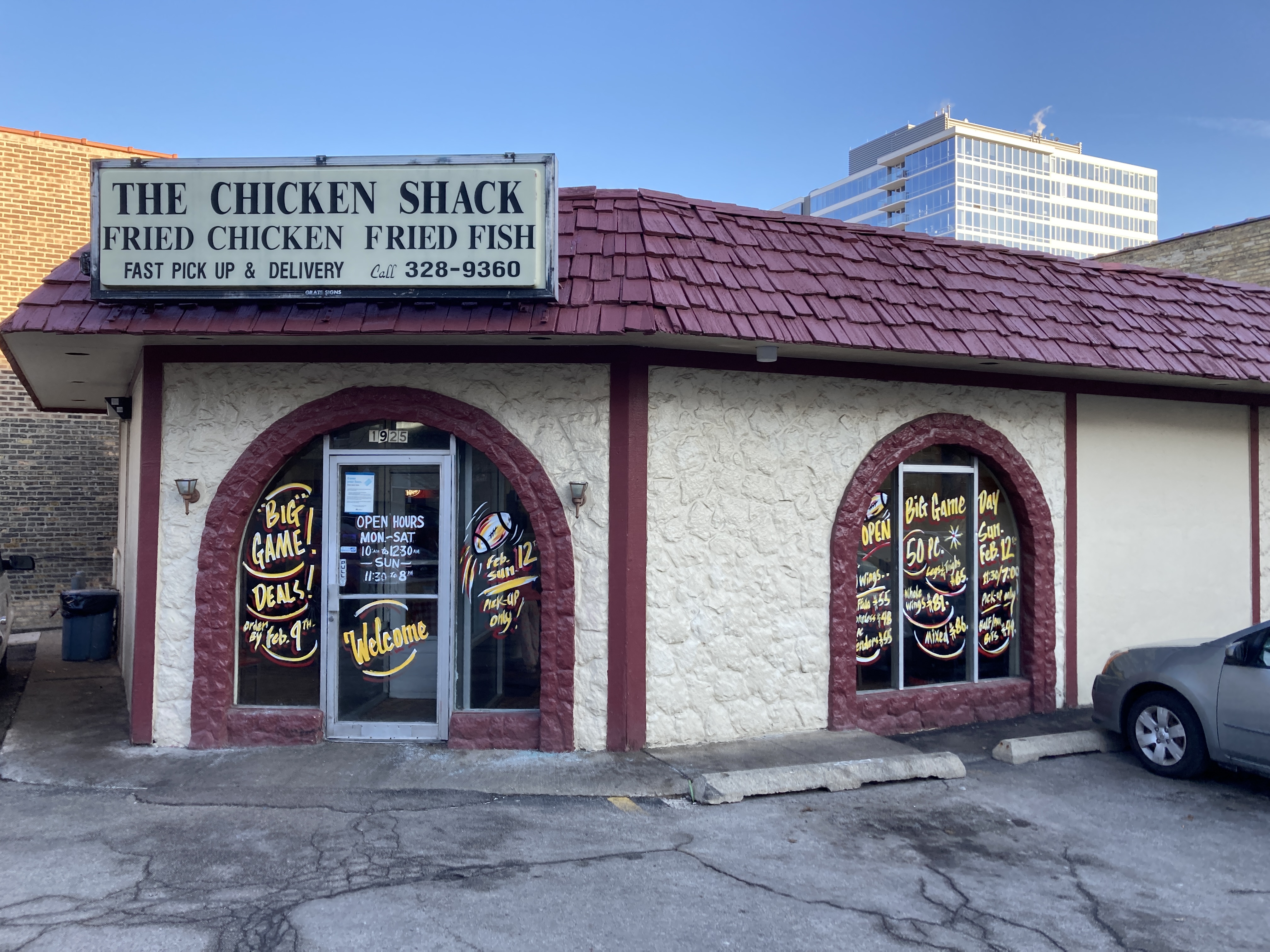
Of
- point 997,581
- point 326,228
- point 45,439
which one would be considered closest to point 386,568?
point 326,228

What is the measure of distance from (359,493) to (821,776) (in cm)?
413

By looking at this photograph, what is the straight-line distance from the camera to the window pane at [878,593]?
27.2 feet

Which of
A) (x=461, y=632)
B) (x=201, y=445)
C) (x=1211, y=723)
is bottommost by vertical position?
(x=1211, y=723)

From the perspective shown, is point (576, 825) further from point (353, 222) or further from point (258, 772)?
point (353, 222)

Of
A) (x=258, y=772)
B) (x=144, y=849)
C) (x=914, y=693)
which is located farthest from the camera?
(x=914, y=693)

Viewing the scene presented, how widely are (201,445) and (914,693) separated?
20.6 feet

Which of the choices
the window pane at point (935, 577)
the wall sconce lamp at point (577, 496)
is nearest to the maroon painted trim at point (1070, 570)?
Result: the window pane at point (935, 577)

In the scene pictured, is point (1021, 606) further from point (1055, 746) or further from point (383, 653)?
point (383, 653)

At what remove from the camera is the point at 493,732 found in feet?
23.8

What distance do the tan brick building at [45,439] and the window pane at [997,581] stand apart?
12340 mm

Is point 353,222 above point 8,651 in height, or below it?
above

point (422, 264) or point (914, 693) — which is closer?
point (422, 264)

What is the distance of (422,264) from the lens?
22.3 feet

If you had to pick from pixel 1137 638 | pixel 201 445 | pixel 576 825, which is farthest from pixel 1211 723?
pixel 201 445
